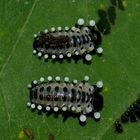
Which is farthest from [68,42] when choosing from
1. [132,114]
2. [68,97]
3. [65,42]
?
[132,114]

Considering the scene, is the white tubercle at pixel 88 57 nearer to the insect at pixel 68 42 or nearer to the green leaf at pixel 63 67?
the insect at pixel 68 42

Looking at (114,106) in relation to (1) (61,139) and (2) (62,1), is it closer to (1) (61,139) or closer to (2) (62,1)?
(1) (61,139)

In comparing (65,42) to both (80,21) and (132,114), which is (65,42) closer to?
(80,21)

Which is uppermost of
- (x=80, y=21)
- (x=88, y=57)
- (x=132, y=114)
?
(x=80, y=21)

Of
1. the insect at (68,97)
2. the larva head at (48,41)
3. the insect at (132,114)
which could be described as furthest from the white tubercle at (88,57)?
the insect at (132,114)

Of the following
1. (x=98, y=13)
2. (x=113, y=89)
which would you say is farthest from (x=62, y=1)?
(x=113, y=89)
